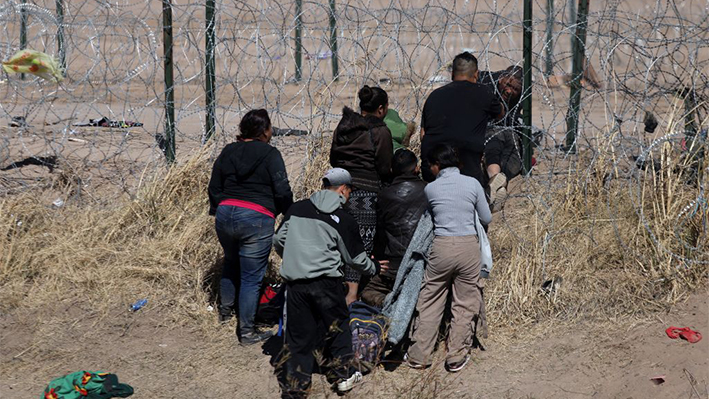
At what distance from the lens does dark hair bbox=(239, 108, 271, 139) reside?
5.49 metres

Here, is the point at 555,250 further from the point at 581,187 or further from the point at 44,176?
the point at 44,176

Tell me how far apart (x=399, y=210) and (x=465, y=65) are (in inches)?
46.4

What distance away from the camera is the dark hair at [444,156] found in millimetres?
5105

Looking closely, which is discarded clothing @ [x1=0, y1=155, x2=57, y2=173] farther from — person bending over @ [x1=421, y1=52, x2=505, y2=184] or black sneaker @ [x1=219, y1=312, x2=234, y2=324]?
person bending over @ [x1=421, y1=52, x2=505, y2=184]

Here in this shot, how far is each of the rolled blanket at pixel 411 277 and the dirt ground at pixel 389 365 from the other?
1.00 ft

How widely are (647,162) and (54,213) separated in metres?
4.64

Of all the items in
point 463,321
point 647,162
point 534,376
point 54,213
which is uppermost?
point 647,162

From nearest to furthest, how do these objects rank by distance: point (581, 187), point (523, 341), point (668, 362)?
point (668, 362) < point (523, 341) < point (581, 187)

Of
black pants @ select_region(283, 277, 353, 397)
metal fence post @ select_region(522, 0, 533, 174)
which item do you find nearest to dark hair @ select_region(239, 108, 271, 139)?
black pants @ select_region(283, 277, 353, 397)

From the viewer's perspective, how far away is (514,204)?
7262 mm

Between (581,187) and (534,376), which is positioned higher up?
(581,187)

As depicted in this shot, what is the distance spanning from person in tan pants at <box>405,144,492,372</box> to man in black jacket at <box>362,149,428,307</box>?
1.19ft

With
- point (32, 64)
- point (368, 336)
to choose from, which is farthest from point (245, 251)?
point (32, 64)

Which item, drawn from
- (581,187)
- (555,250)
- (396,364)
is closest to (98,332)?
(396,364)
